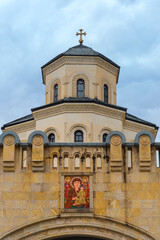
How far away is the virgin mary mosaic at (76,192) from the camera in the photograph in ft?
48.2

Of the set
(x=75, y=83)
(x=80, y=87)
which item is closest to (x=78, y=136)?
(x=80, y=87)

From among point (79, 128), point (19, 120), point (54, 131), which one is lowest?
point (54, 131)

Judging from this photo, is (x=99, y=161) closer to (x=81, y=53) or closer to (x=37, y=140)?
(x=37, y=140)

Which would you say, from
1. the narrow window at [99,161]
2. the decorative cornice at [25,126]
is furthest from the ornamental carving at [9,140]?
the decorative cornice at [25,126]

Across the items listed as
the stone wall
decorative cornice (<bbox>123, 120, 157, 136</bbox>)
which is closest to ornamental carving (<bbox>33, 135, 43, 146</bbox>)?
the stone wall

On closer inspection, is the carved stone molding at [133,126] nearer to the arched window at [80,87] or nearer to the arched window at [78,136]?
the arched window at [80,87]

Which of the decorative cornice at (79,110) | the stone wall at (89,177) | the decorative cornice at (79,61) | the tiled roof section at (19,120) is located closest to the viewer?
the stone wall at (89,177)

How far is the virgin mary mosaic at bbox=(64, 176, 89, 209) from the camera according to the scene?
1468 cm

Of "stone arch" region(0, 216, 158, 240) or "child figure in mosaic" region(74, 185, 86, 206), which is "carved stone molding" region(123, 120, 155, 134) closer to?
"child figure in mosaic" region(74, 185, 86, 206)

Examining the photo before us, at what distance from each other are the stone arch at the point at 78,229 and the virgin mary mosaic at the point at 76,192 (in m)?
0.44

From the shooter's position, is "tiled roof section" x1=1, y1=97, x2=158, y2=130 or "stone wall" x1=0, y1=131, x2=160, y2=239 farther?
"tiled roof section" x1=1, y1=97, x2=158, y2=130

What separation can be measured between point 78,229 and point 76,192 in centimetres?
118

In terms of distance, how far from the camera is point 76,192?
14773mm

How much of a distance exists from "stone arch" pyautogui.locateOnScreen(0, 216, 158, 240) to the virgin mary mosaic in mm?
442
